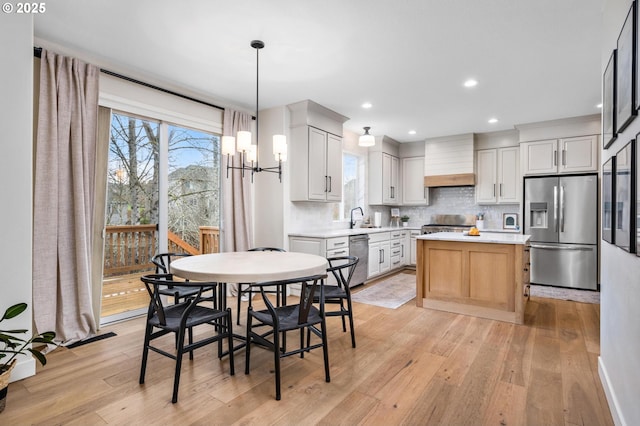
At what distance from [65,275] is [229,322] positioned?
1.62 m

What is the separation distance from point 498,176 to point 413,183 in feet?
5.09

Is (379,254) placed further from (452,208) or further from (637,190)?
(637,190)

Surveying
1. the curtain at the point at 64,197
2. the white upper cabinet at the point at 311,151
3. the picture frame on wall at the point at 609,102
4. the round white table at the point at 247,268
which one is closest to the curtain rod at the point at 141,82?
the curtain at the point at 64,197

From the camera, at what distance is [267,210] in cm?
476

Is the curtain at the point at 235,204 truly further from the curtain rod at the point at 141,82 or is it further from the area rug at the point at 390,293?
the area rug at the point at 390,293

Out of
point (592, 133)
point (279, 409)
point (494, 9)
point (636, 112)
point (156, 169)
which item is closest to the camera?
point (636, 112)

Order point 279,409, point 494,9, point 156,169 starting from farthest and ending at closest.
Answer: point 156,169
point 494,9
point 279,409

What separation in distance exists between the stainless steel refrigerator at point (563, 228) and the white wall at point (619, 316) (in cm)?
320

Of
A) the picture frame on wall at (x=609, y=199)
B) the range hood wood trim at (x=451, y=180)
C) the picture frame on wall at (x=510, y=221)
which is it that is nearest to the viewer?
the picture frame on wall at (x=609, y=199)

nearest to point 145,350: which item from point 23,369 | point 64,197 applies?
point 23,369

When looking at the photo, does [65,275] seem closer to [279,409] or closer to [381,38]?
[279,409]

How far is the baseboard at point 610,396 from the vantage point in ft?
5.79

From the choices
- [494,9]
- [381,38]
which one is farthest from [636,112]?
[381,38]

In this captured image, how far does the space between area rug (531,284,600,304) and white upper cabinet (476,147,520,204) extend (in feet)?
4.95
